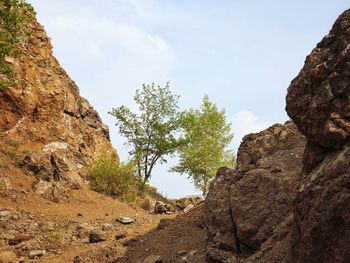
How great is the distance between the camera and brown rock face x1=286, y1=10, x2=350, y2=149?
8953 millimetres

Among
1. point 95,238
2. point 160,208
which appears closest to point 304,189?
point 95,238

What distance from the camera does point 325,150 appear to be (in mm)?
9656

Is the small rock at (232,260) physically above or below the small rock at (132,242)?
below

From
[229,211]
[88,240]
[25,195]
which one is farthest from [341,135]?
[25,195]

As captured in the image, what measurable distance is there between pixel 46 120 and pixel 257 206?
96.2ft

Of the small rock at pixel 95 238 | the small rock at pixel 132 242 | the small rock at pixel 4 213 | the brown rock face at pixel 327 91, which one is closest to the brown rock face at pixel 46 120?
the small rock at pixel 4 213

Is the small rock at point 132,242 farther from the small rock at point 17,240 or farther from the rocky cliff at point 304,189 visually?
the small rock at point 17,240

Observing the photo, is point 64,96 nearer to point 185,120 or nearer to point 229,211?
point 185,120

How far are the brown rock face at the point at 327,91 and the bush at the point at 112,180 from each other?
25923 millimetres

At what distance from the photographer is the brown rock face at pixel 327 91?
8.95 metres

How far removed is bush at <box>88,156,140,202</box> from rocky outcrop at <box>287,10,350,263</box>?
85.0 ft

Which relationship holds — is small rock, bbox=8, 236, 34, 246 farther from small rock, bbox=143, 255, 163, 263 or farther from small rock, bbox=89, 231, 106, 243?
small rock, bbox=143, 255, 163, 263

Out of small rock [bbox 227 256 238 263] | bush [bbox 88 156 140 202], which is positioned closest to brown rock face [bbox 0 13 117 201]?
bush [bbox 88 156 140 202]

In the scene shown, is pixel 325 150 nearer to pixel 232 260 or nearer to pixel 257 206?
pixel 257 206
